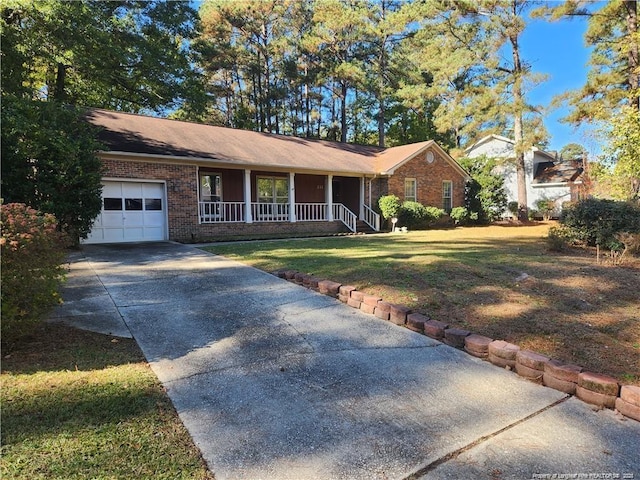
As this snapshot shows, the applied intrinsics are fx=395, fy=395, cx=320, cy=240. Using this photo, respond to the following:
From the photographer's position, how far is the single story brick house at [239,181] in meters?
13.3

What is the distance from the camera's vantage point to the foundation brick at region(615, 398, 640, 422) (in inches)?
116

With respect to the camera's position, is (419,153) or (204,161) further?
(419,153)

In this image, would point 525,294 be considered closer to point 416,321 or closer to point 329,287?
point 416,321

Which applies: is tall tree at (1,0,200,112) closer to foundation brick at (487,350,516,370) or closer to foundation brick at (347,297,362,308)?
foundation brick at (347,297,362,308)

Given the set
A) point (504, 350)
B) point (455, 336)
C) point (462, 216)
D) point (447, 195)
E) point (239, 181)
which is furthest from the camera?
point (447, 195)

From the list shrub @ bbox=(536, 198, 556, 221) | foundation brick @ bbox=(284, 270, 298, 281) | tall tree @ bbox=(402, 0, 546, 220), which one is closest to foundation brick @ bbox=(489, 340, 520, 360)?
foundation brick @ bbox=(284, 270, 298, 281)

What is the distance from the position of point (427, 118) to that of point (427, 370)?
1455 inches

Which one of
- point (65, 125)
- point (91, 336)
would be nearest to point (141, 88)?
point (65, 125)

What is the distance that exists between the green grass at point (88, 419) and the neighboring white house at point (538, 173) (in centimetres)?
2751

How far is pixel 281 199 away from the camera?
18953mm

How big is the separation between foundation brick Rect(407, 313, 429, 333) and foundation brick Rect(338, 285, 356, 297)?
1177 millimetres

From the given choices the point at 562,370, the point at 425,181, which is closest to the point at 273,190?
the point at 425,181

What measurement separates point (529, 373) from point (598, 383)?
0.54m

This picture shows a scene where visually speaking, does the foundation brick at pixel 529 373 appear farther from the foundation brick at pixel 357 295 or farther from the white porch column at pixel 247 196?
the white porch column at pixel 247 196
